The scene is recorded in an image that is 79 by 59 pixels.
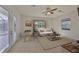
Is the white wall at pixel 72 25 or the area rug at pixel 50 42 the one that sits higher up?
the white wall at pixel 72 25

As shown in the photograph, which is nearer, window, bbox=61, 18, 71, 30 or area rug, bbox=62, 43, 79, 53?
area rug, bbox=62, 43, 79, 53

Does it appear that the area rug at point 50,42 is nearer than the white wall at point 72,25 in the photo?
No

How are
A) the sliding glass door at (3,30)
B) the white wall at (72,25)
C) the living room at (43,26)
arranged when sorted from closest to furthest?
the sliding glass door at (3,30) < the white wall at (72,25) < the living room at (43,26)

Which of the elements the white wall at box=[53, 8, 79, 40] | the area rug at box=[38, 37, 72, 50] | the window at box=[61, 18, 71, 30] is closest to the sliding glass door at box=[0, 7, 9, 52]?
the area rug at box=[38, 37, 72, 50]

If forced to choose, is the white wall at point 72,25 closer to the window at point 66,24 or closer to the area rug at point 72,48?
the window at point 66,24

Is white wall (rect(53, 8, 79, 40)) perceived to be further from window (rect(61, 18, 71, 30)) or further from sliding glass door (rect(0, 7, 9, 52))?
sliding glass door (rect(0, 7, 9, 52))

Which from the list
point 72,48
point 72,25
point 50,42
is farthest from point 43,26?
point 72,48

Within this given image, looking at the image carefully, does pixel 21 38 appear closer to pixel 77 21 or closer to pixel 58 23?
pixel 58 23

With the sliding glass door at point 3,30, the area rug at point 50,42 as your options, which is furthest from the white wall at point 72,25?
the sliding glass door at point 3,30

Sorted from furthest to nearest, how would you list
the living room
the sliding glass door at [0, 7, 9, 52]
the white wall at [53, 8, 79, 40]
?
the living room
the white wall at [53, 8, 79, 40]
the sliding glass door at [0, 7, 9, 52]

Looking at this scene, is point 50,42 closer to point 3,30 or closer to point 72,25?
point 72,25

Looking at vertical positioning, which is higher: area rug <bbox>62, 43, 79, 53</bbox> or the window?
the window

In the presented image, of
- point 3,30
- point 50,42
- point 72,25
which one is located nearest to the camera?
point 3,30
